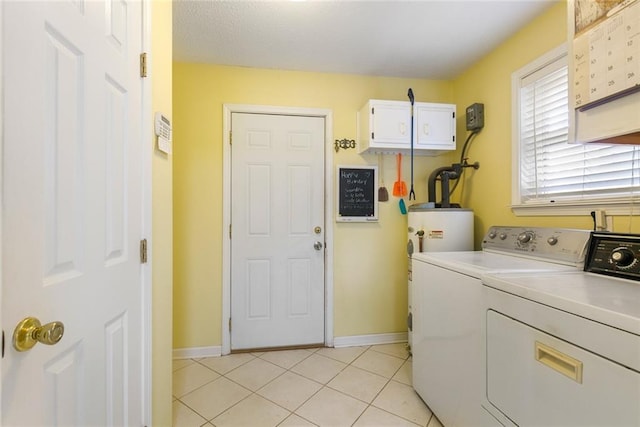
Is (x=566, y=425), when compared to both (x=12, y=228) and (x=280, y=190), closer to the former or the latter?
(x=12, y=228)

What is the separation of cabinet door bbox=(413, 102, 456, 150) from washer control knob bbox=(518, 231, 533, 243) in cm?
102

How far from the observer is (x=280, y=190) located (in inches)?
98.7

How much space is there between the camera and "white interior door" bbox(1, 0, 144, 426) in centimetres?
61

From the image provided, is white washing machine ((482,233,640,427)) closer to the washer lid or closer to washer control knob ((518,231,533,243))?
the washer lid

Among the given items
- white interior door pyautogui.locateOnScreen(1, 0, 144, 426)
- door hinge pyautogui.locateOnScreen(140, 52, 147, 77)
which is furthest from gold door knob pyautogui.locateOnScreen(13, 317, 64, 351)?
door hinge pyautogui.locateOnScreen(140, 52, 147, 77)

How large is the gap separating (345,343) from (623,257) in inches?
78.1

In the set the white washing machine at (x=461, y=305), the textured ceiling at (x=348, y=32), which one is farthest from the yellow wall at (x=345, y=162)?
the white washing machine at (x=461, y=305)

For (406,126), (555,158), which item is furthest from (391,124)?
(555,158)

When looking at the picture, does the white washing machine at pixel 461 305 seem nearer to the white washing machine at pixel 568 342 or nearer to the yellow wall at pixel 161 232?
the white washing machine at pixel 568 342

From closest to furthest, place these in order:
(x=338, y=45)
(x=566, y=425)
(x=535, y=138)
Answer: (x=566, y=425) → (x=535, y=138) → (x=338, y=45)

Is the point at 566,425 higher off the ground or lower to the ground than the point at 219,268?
lower

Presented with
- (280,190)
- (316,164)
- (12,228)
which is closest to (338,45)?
(316,164)

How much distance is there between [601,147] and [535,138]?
41 centimetres

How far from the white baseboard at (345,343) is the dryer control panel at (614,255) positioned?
173cm
